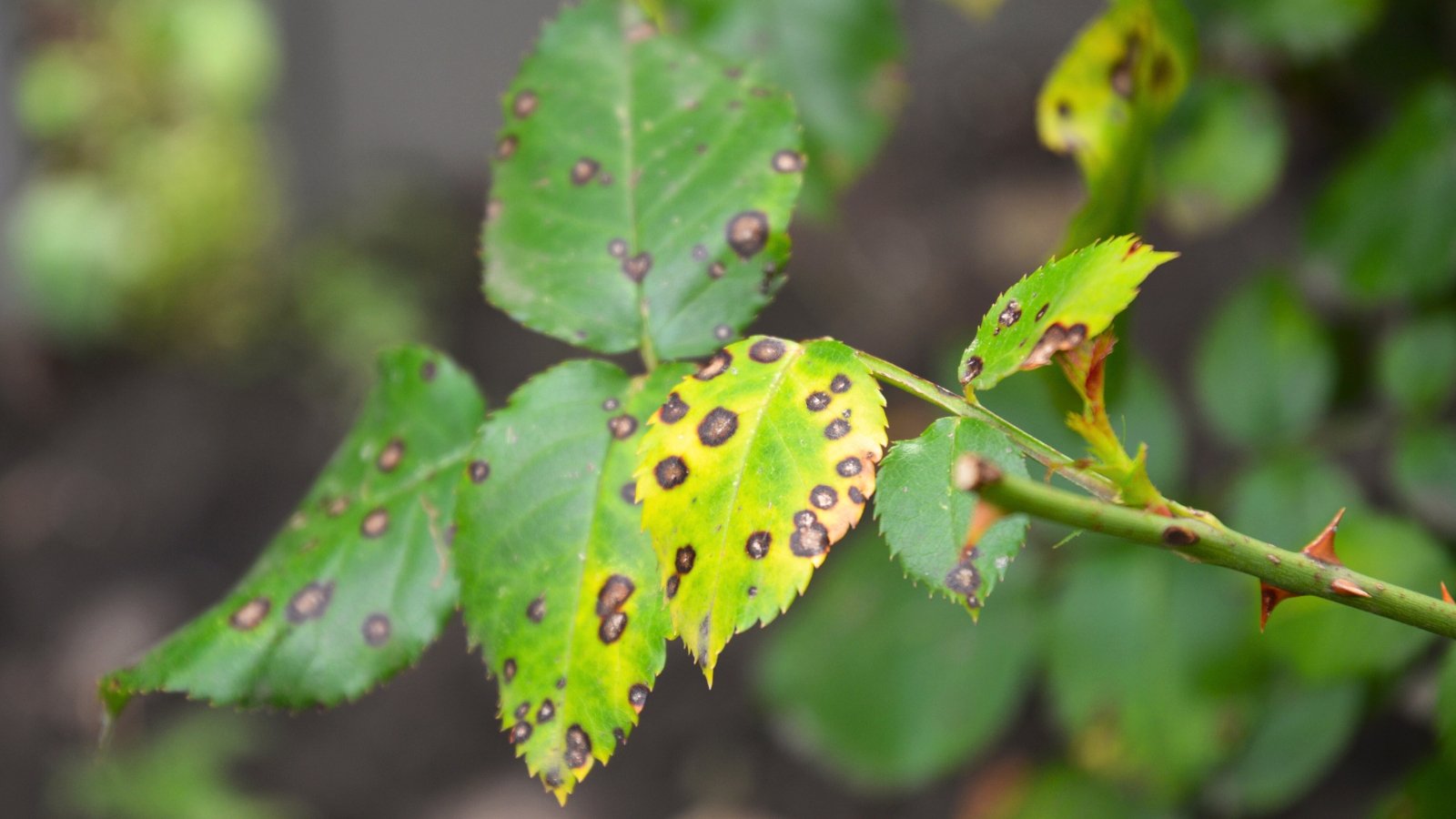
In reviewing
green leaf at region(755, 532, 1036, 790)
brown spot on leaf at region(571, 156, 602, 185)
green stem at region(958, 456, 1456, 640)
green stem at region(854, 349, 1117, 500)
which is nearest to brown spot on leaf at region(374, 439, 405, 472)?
brown spot on leaf at region(571, 156, 602, 185)

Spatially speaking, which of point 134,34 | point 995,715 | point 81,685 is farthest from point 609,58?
point 134,34

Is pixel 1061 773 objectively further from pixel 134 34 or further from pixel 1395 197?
pixel 134 34

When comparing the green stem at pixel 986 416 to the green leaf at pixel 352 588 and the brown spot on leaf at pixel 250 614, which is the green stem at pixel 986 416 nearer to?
the green leaf at pixel 352 588

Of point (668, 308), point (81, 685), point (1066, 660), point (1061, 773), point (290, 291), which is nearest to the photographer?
point (668, 308)

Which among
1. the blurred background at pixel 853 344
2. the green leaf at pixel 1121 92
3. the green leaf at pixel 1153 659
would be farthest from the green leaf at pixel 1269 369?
the green leaf at pixel 1121 92

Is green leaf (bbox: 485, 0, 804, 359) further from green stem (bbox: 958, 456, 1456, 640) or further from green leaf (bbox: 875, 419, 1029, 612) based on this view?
Answer: green stem (bbox: 958, 456, 1456, 640)

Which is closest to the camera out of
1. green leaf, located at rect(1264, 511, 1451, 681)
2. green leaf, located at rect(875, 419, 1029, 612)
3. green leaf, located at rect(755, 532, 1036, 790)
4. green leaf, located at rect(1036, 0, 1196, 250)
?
green leaf, located at rect(875, 419, 1029, 612)

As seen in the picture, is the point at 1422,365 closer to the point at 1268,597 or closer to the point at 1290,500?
the point at 1290,500

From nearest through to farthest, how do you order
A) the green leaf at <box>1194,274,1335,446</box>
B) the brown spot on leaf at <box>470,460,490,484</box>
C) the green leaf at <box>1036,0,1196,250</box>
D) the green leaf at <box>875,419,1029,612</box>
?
the green leaf at <box>875,419,1029,612</box> → the brown spot on leaf at <box>470,460,490,484</box> → the green leaf at <box>1036,0,1196,250</box> → the green leaf at <box>1194,274,1335,446</box>
